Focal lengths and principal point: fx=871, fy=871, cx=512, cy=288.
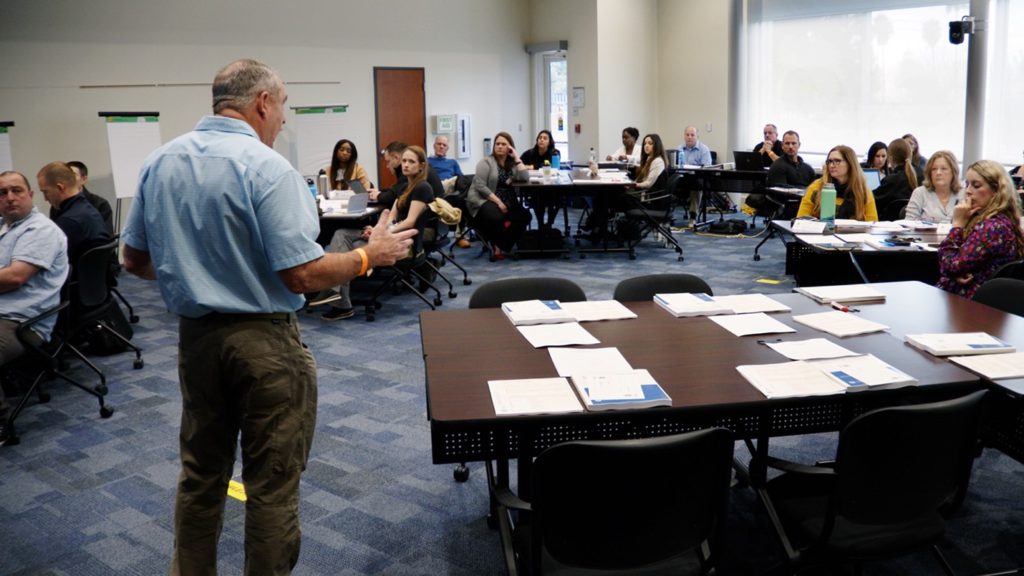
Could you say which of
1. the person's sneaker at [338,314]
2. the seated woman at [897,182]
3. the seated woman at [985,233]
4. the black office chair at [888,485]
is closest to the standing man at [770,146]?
the seated woman at [897,182]

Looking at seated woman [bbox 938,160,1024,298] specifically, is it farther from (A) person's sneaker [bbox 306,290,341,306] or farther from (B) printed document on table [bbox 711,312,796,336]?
(A) person's sneaker [bbox 306,290,341,306]

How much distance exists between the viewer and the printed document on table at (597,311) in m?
3.21

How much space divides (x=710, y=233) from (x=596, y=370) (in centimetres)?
797

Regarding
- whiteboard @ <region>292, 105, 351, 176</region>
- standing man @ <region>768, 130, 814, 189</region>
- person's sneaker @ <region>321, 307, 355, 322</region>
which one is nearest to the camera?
person's sneaker @ <region>321, 307, 355, 322</region>

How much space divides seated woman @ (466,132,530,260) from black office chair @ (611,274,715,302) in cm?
500

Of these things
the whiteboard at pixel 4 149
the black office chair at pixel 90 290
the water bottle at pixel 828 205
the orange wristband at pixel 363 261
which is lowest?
the black office chair at pixel 90 290

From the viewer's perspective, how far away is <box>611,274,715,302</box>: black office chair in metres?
3.63

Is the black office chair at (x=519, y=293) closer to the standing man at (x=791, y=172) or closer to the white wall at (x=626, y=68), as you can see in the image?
the standing man at (x=791, y=172)

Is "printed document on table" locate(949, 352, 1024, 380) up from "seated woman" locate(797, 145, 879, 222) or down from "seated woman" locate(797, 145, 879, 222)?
down

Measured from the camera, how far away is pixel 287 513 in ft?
7.86

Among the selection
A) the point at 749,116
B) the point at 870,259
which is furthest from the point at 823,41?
the point at 870,259

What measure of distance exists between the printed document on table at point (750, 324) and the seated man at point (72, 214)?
11.9ft

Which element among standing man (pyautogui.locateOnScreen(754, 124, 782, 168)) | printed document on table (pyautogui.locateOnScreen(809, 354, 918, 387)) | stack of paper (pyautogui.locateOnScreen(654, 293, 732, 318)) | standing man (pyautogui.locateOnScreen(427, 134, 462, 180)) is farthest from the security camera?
printed document on table (pyautogui.locateOnScreen(809, 354, 918, 387))

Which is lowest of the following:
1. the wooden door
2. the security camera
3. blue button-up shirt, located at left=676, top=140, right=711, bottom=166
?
blue button-up shirt, located at left=676, top=140, right=711, bottom=166
